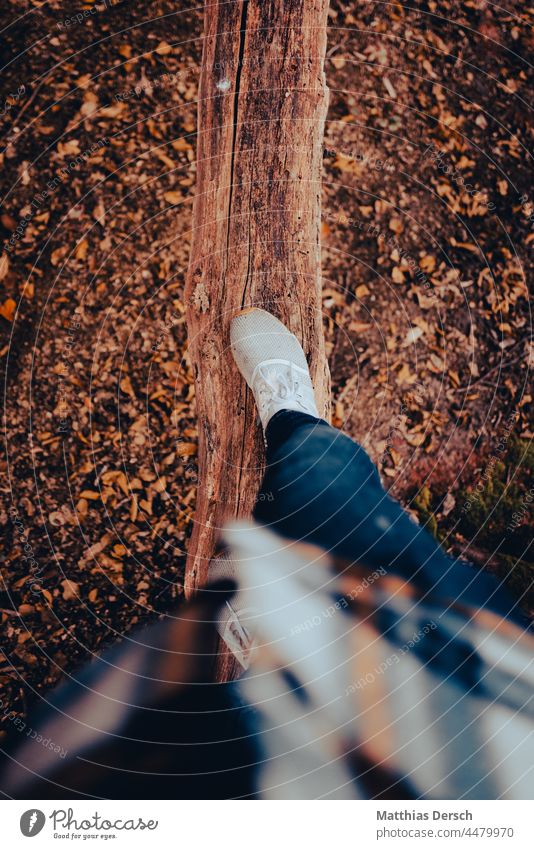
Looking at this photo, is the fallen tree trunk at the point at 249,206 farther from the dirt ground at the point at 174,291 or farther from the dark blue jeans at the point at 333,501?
the dirt ground at the point at 174,291

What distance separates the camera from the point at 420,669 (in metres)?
1.32

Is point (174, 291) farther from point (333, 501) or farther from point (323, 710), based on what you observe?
point (323, 710)

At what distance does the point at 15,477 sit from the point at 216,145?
1.17m

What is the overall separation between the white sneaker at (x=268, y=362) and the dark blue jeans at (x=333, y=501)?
0.16 feet

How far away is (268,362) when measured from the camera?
4.21ft

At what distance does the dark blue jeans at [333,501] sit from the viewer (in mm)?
1228

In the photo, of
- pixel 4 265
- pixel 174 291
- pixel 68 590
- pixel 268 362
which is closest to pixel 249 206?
pixel 268 362

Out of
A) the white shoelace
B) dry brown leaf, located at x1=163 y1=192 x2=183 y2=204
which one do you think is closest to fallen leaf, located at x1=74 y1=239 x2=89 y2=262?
dry brown leaf, located at x1=163 y1=192 x2=183 y2=204

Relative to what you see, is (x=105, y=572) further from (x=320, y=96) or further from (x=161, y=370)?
(x=320, y=96)

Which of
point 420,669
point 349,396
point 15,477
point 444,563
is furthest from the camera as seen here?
point 349,396

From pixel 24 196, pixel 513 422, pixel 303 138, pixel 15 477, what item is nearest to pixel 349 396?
pixel 513 422

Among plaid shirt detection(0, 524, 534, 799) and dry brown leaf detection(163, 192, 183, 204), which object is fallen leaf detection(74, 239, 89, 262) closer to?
dry brown leaf detection(163, 192, 183, 204)

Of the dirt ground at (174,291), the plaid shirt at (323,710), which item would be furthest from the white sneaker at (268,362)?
the dirt ground at (174,291)

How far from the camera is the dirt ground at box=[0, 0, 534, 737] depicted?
1.79 meters
